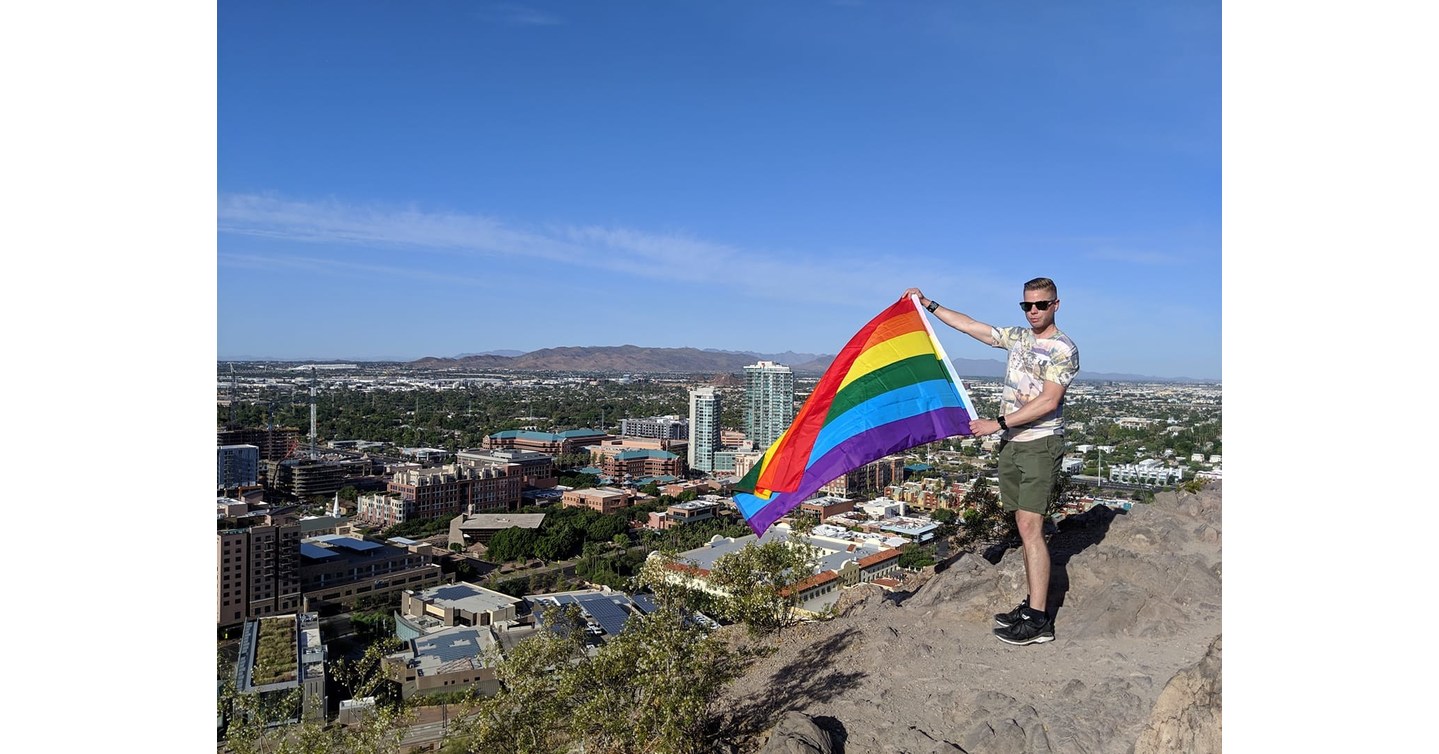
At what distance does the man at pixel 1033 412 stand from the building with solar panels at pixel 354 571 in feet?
44.6

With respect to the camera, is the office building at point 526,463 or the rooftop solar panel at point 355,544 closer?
the rooftop solar panel at point 355,544

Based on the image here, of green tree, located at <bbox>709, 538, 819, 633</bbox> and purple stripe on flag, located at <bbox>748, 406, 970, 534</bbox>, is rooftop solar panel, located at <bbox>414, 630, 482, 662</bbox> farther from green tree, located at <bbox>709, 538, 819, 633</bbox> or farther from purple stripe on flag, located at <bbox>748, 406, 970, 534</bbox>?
purple stripe on flag, located at <bbox>748, 406, 970, 534</bbox>

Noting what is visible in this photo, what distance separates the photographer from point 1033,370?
2186mm

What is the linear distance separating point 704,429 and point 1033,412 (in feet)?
115

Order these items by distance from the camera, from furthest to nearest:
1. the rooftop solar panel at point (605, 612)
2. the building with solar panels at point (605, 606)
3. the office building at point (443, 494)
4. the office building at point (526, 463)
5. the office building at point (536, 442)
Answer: the office building at point (536, 442) → the office building at point (526, 463) → the office building at point (443, 494) → the rooftop solar panel at point (605, 612) → the building with solar panels at point (605, 606)

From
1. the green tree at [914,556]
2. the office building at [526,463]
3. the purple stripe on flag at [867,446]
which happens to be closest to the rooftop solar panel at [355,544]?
the office building at [526,463]

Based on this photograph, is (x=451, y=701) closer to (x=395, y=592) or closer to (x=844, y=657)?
(x=844, y=657)

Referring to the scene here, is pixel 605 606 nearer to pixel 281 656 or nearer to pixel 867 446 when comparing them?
pixel 281 656

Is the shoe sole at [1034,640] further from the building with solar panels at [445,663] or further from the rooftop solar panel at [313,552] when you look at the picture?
the rooftop solar panel at [313,552]

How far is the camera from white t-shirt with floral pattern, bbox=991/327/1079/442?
2133 mm

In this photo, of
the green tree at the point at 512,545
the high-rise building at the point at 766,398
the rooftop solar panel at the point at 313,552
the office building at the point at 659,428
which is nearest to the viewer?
the rooftop solar panel at the point at 313,552

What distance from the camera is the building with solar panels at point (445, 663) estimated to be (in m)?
8.35

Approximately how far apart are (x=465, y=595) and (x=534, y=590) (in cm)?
288
